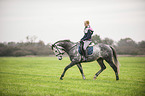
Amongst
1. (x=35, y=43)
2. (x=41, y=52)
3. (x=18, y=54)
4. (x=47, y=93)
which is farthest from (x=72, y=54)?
(x=35, y=43)

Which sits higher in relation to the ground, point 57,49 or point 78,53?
point 57,49

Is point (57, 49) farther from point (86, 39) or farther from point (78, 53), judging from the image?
point (86, 39)

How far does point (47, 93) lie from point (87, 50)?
13.9 feet

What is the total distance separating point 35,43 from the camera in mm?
110625

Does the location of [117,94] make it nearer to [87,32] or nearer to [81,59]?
[81,59]

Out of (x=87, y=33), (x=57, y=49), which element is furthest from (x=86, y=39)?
(x=57, y=49)

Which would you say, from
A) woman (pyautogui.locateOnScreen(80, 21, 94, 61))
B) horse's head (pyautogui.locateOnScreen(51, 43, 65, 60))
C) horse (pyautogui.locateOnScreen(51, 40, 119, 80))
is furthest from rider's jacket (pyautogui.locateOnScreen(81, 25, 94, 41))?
horse's head (pyautogui.locateOnScreen(51, 43, 65, 60))

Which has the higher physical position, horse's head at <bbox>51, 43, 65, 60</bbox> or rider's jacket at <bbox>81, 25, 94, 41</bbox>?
rider's jacket at <bbox>81, 25, 94, 41</bbox>

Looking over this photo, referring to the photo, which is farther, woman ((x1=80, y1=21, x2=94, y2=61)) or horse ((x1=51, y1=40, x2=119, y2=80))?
horse ((x1=51, y1=40, x2=119, y2=80))

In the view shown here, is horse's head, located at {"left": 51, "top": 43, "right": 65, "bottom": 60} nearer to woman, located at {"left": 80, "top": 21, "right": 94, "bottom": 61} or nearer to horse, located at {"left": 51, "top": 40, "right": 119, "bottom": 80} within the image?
horse, located at {"left": 51, "top": 40, "right": 119, "bottom": 80}

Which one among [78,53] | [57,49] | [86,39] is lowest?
[78,53]

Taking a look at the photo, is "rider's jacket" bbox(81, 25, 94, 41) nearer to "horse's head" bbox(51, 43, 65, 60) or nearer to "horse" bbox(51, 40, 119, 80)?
"horse" bbox(51, 40, 119, 80)

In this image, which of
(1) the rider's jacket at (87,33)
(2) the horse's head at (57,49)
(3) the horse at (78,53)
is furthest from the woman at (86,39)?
(2) the horse's head at (57,49)

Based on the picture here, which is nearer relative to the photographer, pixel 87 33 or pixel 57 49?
pixel 87 33
